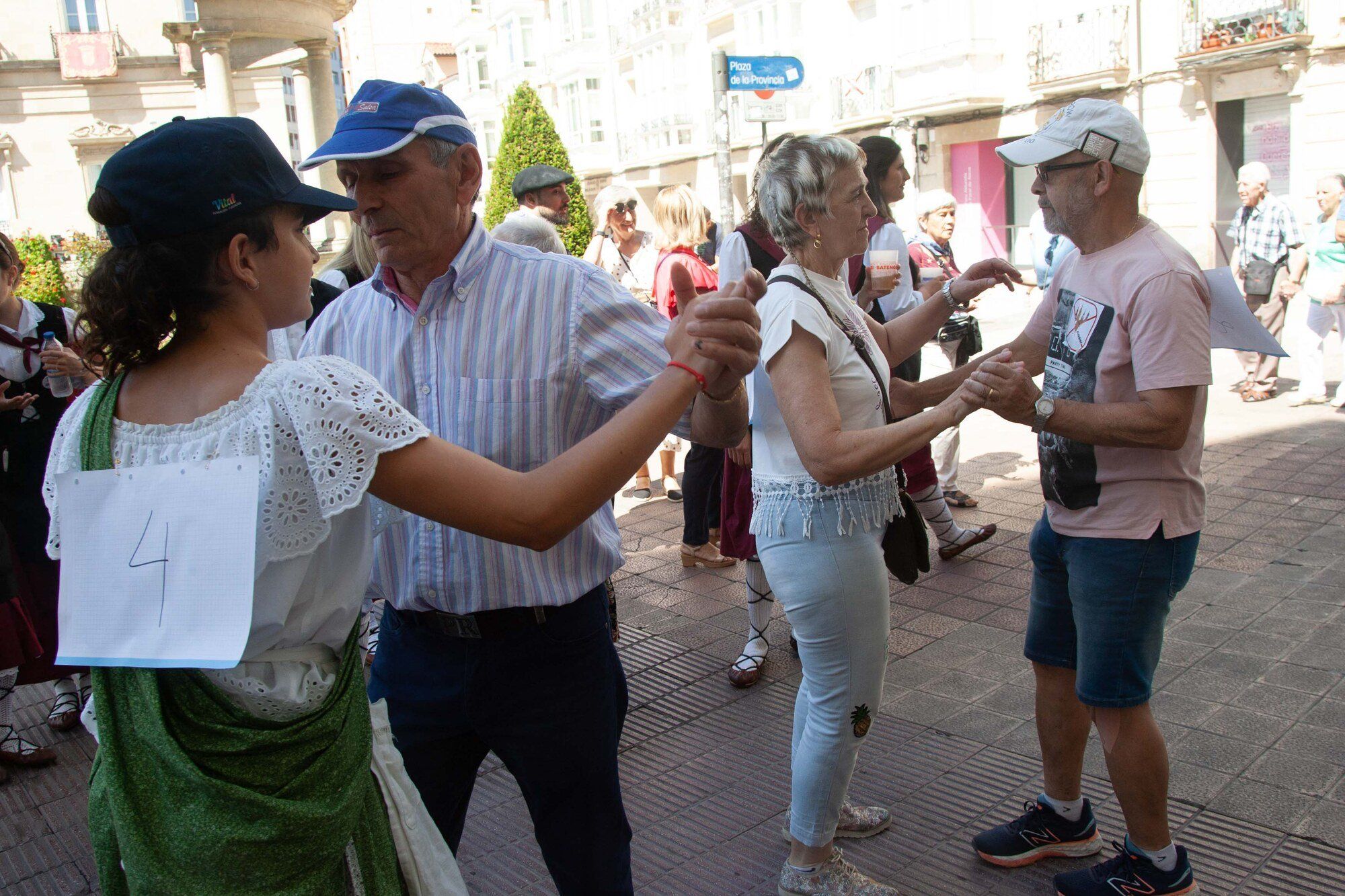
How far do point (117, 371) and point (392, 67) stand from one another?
5994cm

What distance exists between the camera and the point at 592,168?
39.4 metres

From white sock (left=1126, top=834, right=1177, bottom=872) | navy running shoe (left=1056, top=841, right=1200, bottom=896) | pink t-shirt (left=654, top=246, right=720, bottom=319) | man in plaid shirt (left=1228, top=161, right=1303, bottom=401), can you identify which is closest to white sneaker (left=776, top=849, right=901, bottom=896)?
navy running shoe (left=1056, top=841, right=1200, bottom=896)

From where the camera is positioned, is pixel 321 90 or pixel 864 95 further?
pixel 864 95

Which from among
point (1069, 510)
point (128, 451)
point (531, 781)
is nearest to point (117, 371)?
point (128, 451)

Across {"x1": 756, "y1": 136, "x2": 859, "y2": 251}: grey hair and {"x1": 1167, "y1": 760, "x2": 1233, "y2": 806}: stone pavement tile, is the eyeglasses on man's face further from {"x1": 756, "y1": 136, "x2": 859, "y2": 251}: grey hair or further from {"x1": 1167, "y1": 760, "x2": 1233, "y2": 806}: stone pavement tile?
{"x1": 1167, "y1": 760, "x2": 1233, "y2": 806}: stone pavement tile

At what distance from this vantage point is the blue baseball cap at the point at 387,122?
1.98 meters

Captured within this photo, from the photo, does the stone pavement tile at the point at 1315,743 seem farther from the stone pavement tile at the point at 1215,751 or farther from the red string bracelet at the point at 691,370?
the red string bracelet at the point at 691,370

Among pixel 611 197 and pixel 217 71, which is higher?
pixel 217 71

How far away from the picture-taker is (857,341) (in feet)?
9.19

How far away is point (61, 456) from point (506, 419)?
2.56ft

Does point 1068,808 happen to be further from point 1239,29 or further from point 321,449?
point 1239,29

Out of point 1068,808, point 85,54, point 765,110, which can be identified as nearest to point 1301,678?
point 1068,808

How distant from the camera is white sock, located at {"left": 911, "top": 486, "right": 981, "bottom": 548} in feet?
18.4

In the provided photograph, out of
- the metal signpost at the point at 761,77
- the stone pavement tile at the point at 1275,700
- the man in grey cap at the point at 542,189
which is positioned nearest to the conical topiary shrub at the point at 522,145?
the metal signpost at the point at 761,77
